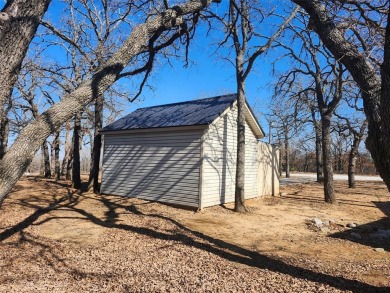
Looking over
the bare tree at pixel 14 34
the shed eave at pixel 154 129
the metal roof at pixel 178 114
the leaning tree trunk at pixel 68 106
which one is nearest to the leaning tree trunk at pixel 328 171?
the metal roof at pixel 178 114

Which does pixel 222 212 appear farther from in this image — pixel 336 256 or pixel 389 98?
pixel 389 98

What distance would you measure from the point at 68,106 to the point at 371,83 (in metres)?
3.64

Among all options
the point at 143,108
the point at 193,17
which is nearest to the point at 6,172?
the point at 193,17

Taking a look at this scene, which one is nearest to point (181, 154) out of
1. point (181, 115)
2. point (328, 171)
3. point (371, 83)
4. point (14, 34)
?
point (181, 115)

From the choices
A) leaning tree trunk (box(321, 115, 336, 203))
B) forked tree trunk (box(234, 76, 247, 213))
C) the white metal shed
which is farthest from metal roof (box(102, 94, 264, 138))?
leaning tree trunk (box(321, 115, 336, 203))

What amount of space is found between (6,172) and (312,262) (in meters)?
5.13

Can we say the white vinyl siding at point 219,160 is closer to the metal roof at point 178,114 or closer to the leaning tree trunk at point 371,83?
the metal roof at point 178,114

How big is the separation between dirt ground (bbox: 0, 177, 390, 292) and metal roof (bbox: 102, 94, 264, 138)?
128 inches

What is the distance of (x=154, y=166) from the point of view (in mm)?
11914

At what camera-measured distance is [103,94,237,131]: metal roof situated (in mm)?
11338

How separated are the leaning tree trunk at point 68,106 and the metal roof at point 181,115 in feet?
20.0

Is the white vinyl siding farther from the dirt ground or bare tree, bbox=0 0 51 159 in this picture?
bare tree, bbox=0 0 51 159

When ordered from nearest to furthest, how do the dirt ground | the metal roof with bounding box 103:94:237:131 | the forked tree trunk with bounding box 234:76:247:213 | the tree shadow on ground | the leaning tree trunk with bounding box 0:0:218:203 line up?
the leaning tree trunk with bounding box 0:0:218:203
the dirt ground
the tree shadow on ground
the forked tree trunk with bounding box 234:76:247:213
the metal roof with bounding box 103:94:237:131

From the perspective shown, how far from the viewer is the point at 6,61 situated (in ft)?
10.1
